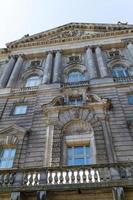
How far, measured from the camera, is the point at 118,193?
40.6 ft

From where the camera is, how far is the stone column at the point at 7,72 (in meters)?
27.0

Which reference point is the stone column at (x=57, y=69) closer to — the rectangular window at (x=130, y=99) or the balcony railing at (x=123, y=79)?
the balcony railing at (x=123, y=79)

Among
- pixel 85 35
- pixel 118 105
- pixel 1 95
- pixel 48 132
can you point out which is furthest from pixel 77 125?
pixel 85 35

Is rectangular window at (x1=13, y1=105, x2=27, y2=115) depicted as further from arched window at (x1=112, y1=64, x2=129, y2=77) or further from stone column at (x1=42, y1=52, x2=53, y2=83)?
arched window at (x1=112, y1=64, x2=129, y2=77)

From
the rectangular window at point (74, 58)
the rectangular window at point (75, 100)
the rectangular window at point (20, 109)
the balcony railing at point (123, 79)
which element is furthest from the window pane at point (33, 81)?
the balcony railing at point (123, 79)

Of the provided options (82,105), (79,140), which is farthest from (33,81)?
(79,140)

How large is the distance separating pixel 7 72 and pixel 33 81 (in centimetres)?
333

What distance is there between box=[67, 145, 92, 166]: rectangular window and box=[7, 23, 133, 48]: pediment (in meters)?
19.1

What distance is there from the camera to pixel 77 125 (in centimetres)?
1934

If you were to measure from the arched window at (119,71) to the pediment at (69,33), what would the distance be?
7.26m

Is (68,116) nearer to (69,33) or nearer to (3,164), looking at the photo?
(3,164)

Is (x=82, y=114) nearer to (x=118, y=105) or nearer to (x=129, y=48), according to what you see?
(x=118, y=105)

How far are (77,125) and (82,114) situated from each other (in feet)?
3.38

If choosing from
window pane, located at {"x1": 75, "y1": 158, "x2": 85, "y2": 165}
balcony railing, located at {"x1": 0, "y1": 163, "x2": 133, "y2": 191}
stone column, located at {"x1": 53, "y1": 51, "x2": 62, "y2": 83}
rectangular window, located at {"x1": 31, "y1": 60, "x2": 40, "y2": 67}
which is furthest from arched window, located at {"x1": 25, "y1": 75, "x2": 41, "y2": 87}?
balcony railing, located at {"x1": 0, "y1": 163, "x2": 133, "y2": 191}
